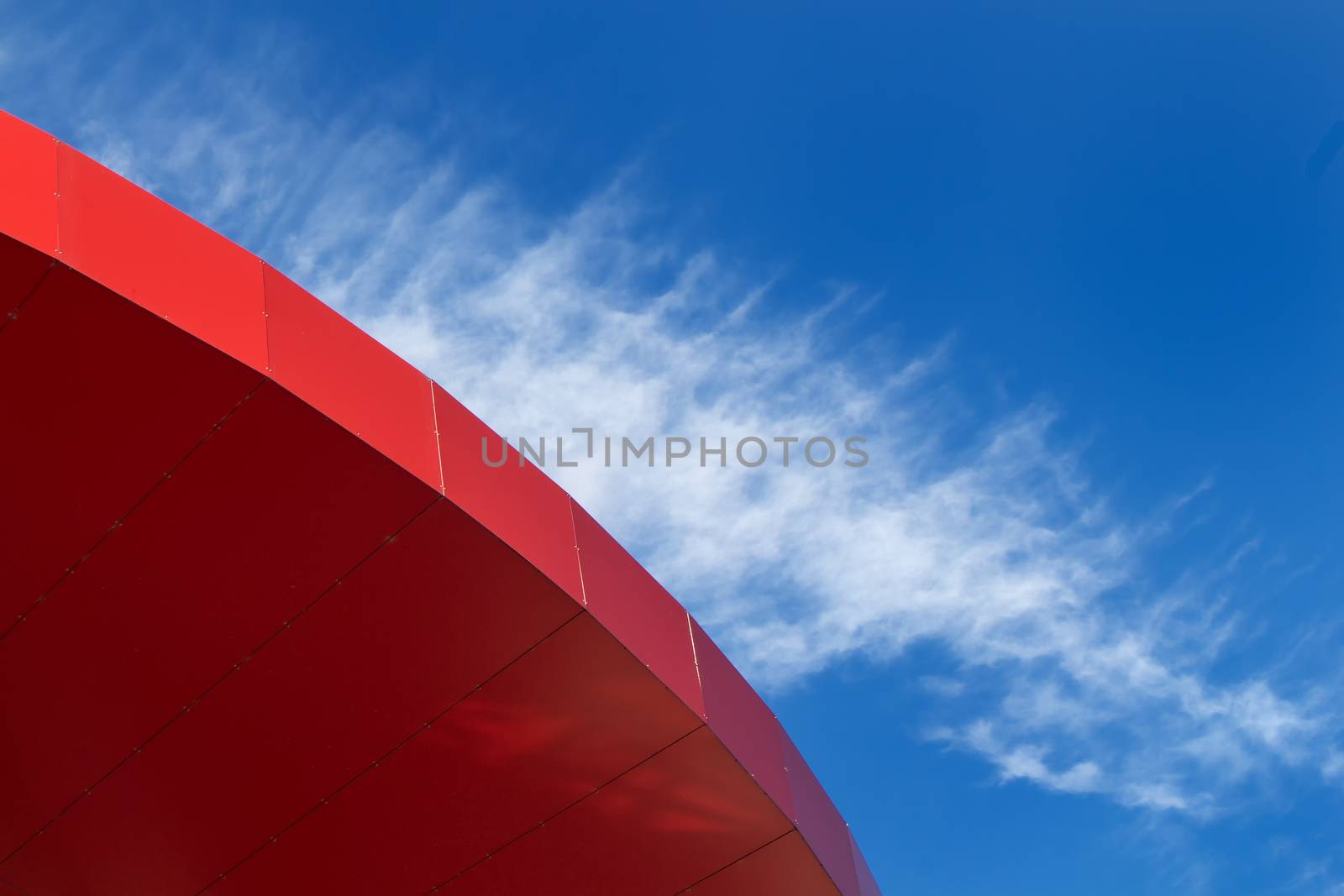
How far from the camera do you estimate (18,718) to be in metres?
8.63

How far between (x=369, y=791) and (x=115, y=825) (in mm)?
2132

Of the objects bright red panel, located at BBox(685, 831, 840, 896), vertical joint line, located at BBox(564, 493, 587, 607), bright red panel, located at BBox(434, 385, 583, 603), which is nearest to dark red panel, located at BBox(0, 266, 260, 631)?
bright red panel, located at BBox(434, 385, 583, 603)

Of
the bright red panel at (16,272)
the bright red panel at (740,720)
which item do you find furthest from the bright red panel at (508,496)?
the bright red panel at (16,272)

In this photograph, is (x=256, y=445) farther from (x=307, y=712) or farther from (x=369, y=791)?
(x=369, y=791)

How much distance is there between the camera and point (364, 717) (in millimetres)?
8617

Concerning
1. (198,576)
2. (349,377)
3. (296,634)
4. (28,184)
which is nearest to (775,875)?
(296,634)

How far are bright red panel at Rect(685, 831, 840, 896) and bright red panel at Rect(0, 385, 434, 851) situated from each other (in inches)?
168

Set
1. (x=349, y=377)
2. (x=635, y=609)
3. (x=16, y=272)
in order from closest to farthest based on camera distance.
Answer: (x=16, y=272) < (x=349, y=377) < (x=635, y=609)

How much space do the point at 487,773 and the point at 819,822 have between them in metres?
3.09

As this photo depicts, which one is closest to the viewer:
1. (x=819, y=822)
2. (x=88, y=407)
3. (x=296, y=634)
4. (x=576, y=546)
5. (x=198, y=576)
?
(x=88, y=407)

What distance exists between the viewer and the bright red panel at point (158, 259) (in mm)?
6305

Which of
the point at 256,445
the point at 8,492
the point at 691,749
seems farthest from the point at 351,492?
the point at 691,749

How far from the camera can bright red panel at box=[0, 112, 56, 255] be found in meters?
5.95

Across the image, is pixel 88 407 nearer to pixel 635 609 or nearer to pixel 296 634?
pixel 296 634
